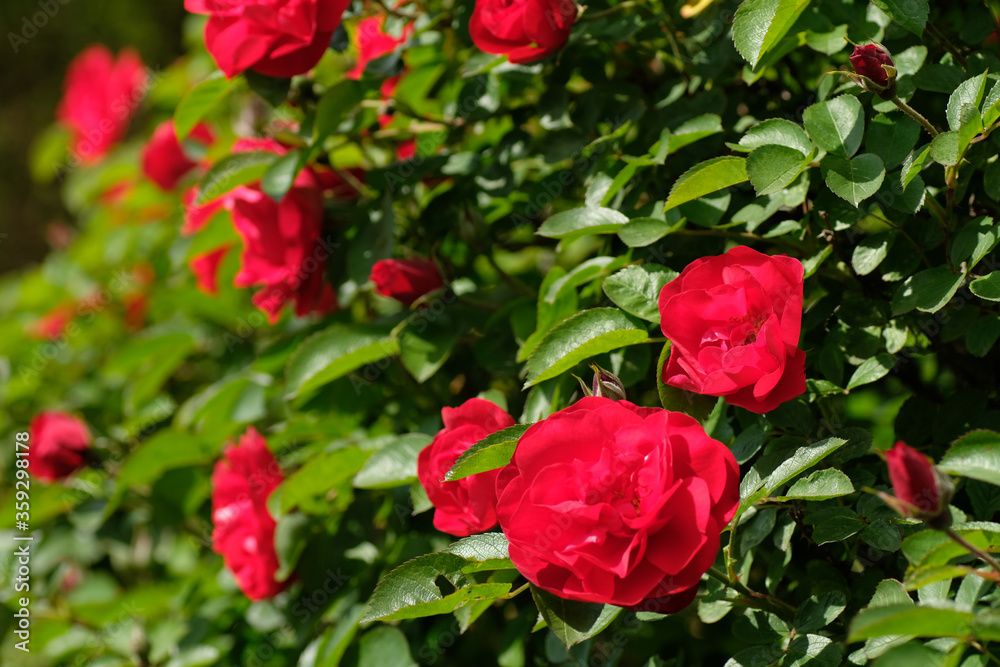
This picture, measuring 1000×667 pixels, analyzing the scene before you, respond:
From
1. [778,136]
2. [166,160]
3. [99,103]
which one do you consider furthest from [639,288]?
[99,103]

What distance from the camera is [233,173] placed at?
3.80ft

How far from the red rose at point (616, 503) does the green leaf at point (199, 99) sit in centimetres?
77

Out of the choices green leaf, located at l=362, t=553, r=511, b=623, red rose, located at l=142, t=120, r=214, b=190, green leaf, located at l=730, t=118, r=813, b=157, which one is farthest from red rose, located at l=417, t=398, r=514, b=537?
red rose, located at l=142, t=120, r=214, b=190

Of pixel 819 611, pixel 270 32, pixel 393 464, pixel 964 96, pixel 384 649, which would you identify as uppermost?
pixel 270 32

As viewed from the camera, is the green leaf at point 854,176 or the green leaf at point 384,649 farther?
the green leaf at point 384,649

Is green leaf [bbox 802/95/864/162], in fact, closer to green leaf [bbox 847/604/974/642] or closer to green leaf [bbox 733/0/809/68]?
green leaf [bbox 733/0/809/68]

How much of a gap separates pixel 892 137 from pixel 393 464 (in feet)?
2.27

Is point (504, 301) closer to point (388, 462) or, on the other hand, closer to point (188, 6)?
point (388, 462)

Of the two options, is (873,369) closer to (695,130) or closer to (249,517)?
(695,130)

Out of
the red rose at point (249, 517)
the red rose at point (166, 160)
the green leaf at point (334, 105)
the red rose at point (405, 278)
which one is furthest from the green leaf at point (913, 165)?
the red rose at point (166, 160)

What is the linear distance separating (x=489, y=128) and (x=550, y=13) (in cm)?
42

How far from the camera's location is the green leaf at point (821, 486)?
2.30 ft

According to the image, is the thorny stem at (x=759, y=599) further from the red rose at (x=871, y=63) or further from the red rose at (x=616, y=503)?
the red rose at (x=871, y=63)

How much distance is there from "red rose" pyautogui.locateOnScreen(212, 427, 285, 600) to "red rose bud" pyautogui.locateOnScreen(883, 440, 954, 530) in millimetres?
918
